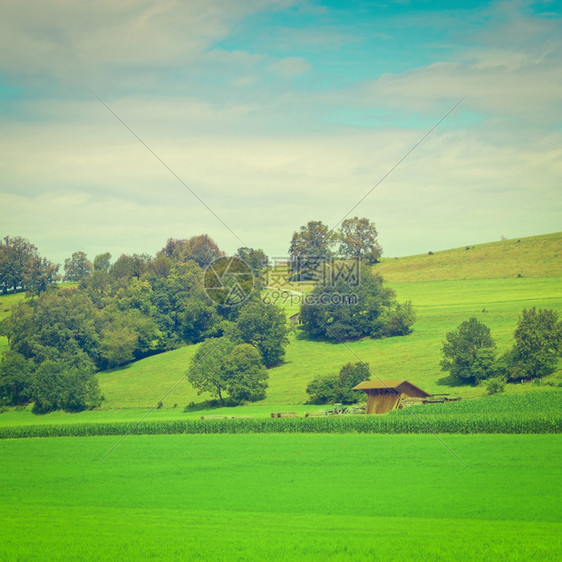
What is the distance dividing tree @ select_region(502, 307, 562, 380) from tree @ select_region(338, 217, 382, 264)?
8789 centimetres

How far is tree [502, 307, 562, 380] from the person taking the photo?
2495 inches

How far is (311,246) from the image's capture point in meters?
151

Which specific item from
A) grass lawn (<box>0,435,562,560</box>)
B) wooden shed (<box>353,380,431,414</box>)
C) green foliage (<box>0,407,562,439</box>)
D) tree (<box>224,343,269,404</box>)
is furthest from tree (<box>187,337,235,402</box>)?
grass lawn (<box>0,435,562,560</box>)

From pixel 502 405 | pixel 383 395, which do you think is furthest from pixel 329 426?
pixel 502 405

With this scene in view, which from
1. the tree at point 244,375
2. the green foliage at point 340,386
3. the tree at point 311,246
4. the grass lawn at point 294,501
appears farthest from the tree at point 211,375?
the tree at point 311,246

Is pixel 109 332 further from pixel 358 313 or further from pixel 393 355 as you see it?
pixel 393 355

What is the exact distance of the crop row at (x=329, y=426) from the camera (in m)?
42.0

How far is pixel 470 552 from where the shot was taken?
17969 millimetres

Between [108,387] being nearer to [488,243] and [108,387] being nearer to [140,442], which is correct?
[140,442]

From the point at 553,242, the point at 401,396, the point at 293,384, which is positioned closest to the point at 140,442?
the point at 401,396

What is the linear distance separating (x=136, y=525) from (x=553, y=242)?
408 feet

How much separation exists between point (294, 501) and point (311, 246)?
414 ft

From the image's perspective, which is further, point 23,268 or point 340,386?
point 23,268

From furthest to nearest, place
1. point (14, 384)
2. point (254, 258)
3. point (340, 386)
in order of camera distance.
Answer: point (254, 258) → point (14, 384) → point (340, 386)
